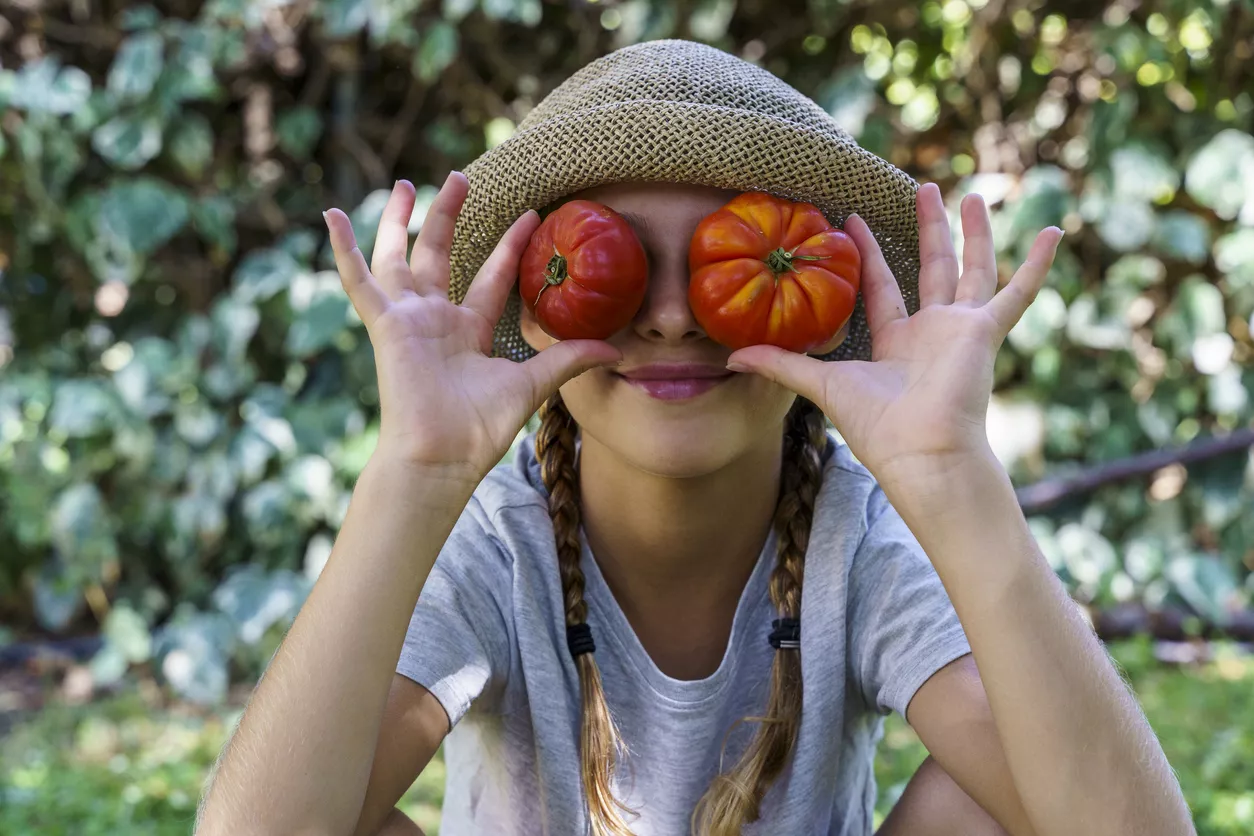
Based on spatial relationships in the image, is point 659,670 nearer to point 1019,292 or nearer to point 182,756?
point 1019,292

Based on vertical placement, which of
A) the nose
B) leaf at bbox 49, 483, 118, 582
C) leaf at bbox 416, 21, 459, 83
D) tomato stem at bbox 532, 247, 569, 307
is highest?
leaf at bbox 416, 21, 459, 83

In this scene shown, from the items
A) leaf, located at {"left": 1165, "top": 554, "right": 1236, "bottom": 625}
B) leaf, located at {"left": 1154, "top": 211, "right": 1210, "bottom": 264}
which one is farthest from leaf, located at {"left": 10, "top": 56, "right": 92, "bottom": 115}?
leaf, located at {"left": 1165, "top": 554, "right": 1236, "bottom": 625}

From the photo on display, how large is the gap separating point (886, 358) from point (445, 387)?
68cm

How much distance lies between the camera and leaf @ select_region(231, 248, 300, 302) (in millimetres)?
3688

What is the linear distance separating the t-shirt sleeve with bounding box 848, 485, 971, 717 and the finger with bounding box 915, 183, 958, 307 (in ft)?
1.26

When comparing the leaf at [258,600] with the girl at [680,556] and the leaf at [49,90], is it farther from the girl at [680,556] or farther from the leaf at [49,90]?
the leaf at [49,90]

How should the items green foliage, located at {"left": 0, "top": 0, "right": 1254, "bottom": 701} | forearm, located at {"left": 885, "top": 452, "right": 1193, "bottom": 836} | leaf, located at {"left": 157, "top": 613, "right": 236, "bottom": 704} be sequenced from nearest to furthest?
forearm, located at {"left": 885, "top": 452, "right": 1193, "bottom": 836} < leaf, located at {"left": 157, "top": 613, "right": 236, "bottom": 704} < green foliage, located at {"left": 0, "top": 0, "right": 1254, "bottom": 701}

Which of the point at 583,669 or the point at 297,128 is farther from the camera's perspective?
the point at 297,128

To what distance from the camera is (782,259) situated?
167 centimetres

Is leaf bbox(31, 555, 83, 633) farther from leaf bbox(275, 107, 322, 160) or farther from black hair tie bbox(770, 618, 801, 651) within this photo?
black hair tie bbox(770, 618, 801, 651)

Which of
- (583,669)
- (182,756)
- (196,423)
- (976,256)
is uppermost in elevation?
(976,256)

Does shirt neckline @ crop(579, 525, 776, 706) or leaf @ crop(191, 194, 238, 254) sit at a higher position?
leaf @ crop(191, 194, 238, 254)

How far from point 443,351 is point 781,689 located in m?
0.83

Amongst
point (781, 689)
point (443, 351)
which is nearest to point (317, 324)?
point (443, 351)
